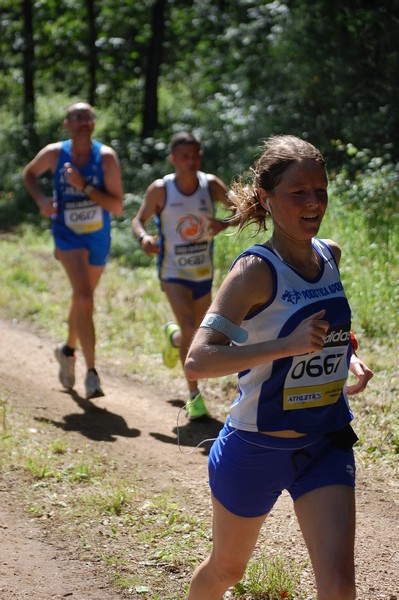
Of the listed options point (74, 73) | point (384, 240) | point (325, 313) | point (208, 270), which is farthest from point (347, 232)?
point (74, 73)

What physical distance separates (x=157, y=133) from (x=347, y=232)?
7.65 metres

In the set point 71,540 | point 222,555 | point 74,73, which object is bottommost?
point 71,540

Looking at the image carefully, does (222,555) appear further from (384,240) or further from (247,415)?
(384,240)

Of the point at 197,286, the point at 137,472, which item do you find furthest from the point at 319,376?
the point at 197,286

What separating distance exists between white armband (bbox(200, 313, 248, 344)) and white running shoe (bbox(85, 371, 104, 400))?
4.00 m

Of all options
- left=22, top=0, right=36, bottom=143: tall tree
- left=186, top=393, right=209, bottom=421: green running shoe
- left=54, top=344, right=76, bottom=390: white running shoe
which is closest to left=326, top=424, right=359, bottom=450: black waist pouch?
left=186, top=393, right=209, bottom=421: green running shoe

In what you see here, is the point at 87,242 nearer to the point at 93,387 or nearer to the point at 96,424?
the point at 93,387

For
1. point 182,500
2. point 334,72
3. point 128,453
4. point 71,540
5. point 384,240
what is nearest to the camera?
point 71,540

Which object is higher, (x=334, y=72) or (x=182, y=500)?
(x=334, y=72)

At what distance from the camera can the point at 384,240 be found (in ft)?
29.0

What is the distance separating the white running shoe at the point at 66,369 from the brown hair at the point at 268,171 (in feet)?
13.9

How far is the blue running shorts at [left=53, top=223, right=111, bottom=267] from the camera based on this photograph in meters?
7.06

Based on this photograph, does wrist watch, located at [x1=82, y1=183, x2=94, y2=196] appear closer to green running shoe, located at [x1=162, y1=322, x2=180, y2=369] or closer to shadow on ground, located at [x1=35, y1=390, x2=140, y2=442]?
green running shoe, located at [x1=162, y1=322, x2=180, y2=369]

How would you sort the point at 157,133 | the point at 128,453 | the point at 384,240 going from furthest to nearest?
the point at 157,133 → the point at 384,240 → the point at 128,453
